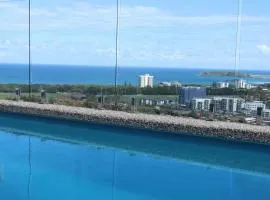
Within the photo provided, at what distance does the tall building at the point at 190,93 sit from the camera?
11.8 meters

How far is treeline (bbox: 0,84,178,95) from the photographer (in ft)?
43.0

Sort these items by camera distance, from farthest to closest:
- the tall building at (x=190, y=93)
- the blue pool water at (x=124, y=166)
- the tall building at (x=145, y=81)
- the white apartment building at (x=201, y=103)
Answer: the tall building at (x=145, y=81) → the tall building at (x=190, y=93) → the white apartment building at (x=201, y=103) → the blue pool water at (x=124, y=166)

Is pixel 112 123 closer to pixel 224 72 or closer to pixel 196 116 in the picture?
pixel 196 116

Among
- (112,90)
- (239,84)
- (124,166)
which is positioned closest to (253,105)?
(239,84)

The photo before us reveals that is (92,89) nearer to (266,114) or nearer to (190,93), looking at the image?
(190,93)

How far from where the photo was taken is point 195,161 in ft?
29.2

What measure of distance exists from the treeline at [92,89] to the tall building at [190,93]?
0.58m

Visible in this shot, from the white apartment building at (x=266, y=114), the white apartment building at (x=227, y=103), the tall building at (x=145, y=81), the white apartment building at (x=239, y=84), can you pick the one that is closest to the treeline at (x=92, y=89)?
the tall building at (x=145, y=81)

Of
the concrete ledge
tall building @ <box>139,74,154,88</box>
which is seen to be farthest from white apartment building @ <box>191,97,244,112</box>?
tall building @ <box>139,74,154,88</box>

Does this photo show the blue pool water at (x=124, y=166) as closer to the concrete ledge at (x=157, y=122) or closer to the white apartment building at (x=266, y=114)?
the concrete ledge at (x=157, y=122)

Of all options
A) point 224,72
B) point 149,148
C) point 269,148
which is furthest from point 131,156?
point 224,72

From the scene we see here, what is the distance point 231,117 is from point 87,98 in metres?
4.51

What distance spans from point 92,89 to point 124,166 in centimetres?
650

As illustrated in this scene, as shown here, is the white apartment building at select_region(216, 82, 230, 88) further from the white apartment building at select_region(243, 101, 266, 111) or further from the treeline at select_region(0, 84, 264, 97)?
the white apartment building at select_region(243, 101, 266, 111)
